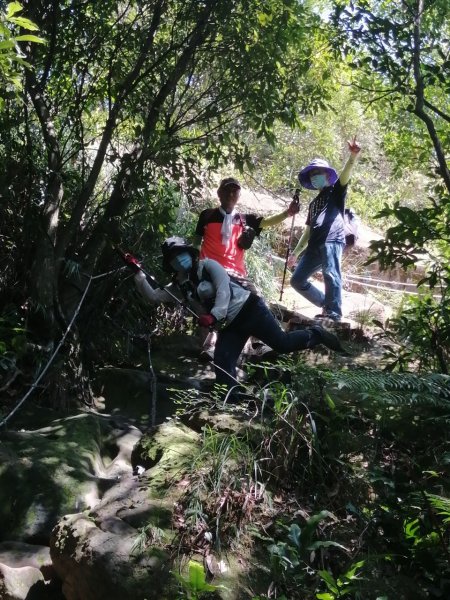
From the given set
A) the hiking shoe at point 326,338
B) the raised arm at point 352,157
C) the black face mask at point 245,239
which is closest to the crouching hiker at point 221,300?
the hiking shoe at point 326,338

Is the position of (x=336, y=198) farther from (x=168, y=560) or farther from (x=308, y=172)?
(x=168, y=560)

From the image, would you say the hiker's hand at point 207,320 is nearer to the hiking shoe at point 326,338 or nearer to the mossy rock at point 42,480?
the hiking shoe at point 326,338

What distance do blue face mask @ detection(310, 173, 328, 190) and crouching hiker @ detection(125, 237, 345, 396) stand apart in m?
2.17

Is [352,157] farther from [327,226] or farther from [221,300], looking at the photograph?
[221,300]

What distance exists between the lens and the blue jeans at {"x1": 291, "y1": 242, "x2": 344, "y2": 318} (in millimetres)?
6641

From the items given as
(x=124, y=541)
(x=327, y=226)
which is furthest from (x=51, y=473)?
(x=327, y=226)

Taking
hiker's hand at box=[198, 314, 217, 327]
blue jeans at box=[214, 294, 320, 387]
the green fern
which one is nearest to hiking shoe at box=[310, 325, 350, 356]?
blue jeans at box=[214, 294, 320, 387]

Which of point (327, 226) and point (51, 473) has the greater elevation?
point (327, 226)

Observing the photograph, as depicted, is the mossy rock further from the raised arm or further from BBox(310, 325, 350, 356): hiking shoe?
the raised arm

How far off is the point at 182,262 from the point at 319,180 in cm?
249

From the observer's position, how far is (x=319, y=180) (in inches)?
265

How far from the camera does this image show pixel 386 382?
3459 millimetres

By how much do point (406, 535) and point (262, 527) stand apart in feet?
2.26

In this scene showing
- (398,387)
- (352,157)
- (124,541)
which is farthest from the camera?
(352,157)
